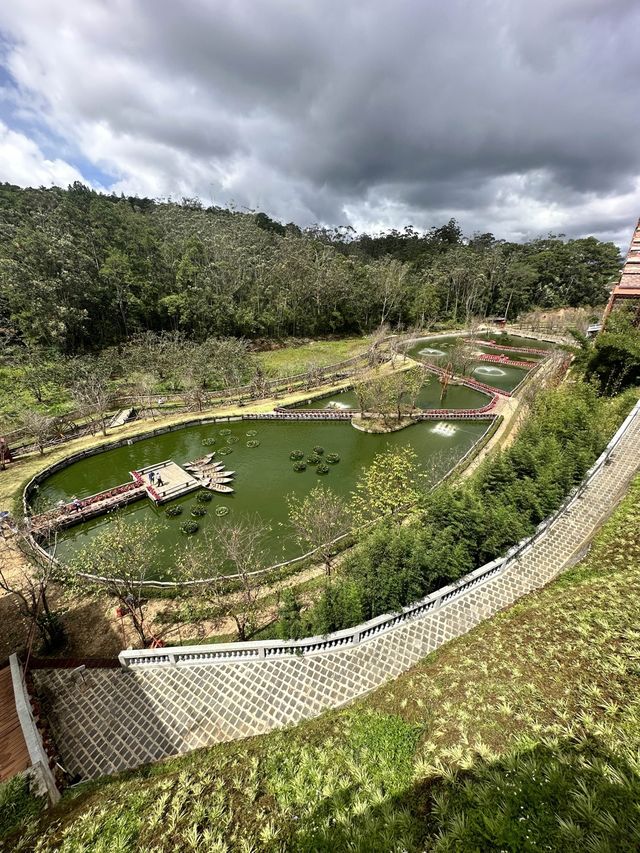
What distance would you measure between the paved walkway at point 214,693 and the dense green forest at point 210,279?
4192cm

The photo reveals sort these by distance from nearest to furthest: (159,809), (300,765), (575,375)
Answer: (159,809) < (300,765) < (575,375)

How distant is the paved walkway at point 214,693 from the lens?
31.4 ft

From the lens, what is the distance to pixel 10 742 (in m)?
8.87

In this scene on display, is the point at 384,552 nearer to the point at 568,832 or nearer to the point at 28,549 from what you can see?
the point at 568,832

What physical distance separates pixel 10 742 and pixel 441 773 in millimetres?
10593

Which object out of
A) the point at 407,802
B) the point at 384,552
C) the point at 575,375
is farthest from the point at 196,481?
the point at 575,375

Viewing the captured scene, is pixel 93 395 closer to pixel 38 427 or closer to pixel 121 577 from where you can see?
pixel 38 427

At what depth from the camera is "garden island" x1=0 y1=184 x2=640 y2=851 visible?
6.60m

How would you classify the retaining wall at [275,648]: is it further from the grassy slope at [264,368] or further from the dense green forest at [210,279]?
the dense green forest at [210,279]

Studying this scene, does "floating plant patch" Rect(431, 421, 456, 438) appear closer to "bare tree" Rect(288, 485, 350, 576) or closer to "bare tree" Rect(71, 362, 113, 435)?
"bare tree" Rect(288, 485, 350, 576)

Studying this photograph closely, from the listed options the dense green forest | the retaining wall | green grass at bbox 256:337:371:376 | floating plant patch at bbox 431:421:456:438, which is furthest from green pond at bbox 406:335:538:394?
the retaining wall

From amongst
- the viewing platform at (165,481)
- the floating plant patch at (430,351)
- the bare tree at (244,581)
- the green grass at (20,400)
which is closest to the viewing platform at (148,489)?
the viewing platform at (165,481)

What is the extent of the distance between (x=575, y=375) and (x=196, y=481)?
109ft

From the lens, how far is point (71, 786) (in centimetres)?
847
